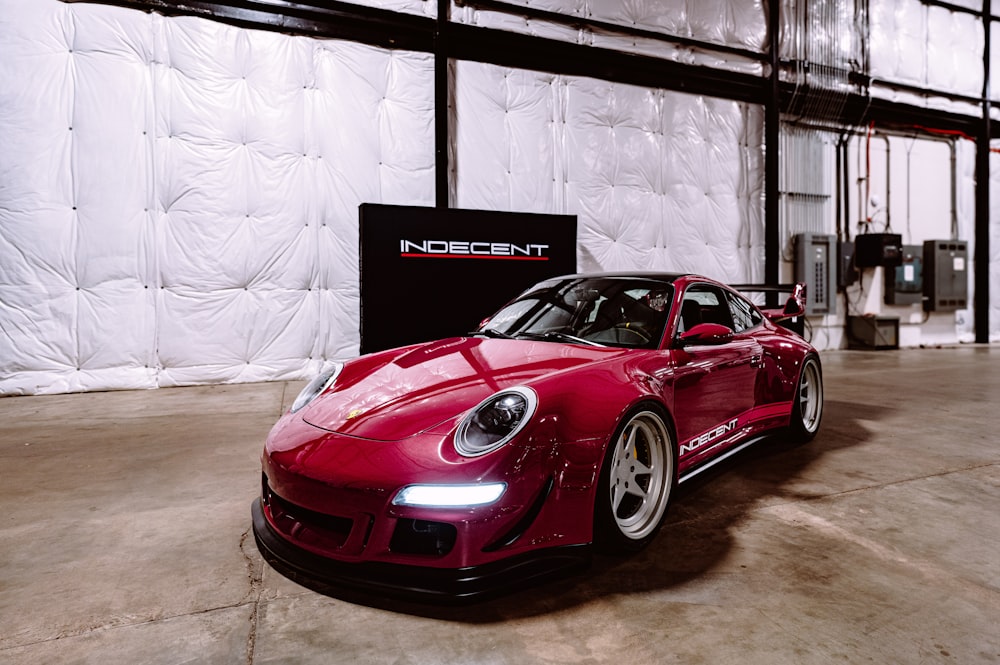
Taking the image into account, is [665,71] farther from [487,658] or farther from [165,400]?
[487,658]

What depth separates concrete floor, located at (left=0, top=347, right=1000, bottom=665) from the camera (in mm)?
1498

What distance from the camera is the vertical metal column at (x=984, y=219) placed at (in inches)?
433

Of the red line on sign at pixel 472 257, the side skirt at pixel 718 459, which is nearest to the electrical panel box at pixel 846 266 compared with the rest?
the red line on sign at pixel 472 257

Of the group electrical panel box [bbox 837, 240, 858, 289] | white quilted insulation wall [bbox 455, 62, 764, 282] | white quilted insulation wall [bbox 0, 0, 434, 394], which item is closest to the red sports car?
white quilted insulation wall [bbox 0, 0, 434, 394]

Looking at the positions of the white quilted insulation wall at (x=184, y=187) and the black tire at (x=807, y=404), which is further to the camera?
the white quilted insulation wall at (x=184, y=187)

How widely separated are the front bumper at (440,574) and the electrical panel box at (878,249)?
34.0 feet

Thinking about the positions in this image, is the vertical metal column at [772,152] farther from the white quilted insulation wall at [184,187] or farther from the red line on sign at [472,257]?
the white quilted insulation wall at [184,187]

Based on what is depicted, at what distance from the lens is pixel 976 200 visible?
11.2 m

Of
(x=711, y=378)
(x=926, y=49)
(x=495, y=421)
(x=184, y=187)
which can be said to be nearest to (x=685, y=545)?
(x=711, y=378)

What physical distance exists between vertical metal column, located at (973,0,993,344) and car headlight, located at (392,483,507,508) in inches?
520

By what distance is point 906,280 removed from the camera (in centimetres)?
1032

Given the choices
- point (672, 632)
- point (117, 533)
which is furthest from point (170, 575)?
point (672, 632)

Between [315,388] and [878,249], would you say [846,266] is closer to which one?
[878,249]

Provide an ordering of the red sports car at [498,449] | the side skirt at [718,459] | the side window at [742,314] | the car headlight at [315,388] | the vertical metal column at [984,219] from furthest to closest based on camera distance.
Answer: the vertical metal column at [984,219] → the side window at [742,314] → the side skirt at [718,459] → the car headlight at [315,388] → the red sports car at [498,449]
